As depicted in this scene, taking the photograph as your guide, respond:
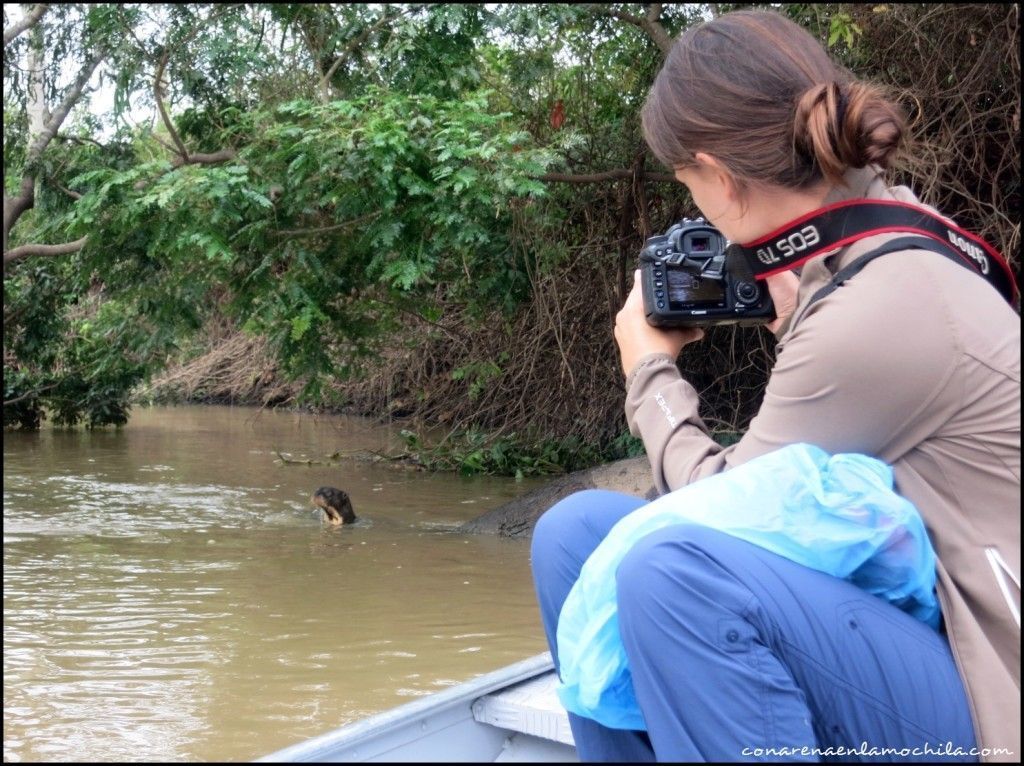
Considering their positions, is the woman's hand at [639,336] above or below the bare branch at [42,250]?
below

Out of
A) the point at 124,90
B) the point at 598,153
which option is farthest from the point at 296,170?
the point at 598,153

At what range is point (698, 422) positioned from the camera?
6.06ft

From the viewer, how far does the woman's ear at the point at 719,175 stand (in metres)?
1.73

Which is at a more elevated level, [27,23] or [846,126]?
[27,23]

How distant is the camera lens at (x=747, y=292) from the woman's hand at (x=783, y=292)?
25mm

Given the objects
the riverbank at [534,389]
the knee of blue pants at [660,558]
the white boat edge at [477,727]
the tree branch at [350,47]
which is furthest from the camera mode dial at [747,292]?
Answer: the riverbank at [534,389]

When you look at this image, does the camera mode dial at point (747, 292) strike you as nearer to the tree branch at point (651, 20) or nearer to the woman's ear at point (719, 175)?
the woman's ear at point (719, 175)

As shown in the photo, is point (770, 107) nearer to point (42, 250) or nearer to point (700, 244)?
point (700, 244)

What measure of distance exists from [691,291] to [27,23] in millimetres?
7313

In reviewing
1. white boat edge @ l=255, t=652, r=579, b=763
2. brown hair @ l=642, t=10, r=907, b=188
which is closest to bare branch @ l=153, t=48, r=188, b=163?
white boat edge @ l=255, t=652, r=579, b=763

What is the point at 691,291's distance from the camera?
6.86ft

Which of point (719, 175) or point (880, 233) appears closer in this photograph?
point (880, 233)

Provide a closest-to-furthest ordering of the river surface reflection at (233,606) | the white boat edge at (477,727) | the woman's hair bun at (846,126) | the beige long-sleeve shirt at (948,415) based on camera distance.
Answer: the beige long-sleeve shirt at (948,415) → the woman's hair bun at (846,126) → the white boat edge at (477,727) → the river surface reflection at (233,606)

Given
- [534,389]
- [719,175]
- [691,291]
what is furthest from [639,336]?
[534,389]
